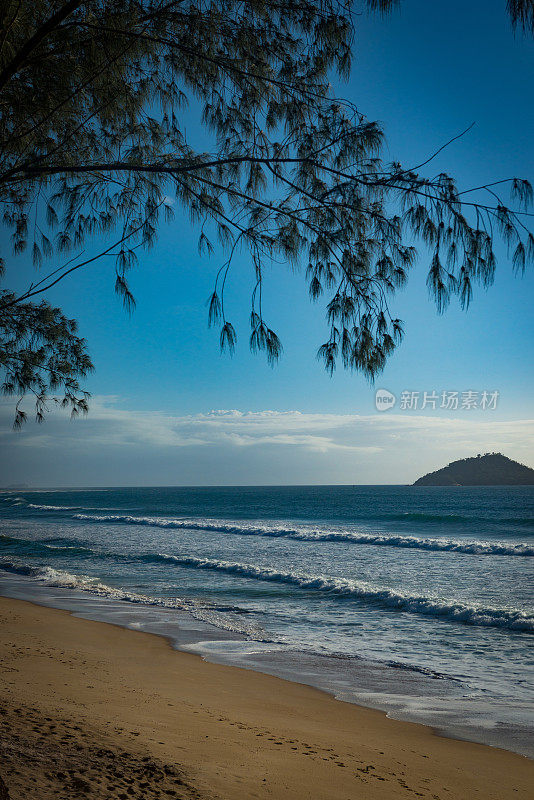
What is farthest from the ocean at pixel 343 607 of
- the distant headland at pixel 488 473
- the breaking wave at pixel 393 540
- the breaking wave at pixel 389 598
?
the distant headland at pixel 488 473

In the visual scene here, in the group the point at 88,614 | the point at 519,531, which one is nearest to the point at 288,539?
the point at 519,531

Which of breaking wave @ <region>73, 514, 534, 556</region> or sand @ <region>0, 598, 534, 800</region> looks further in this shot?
breaking wave @ <region>73, 514, 534, 556</region>

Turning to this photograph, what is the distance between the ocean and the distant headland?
5261 inches

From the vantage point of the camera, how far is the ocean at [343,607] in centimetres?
681

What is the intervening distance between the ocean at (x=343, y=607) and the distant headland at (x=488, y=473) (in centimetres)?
13362

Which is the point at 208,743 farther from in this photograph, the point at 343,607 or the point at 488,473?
the point at 488,473

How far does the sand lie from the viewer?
3.30 m

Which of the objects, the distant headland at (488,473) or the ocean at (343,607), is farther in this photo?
the distant headland at (488,473)

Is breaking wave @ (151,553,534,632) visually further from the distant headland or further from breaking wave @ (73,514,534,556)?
the distant headland

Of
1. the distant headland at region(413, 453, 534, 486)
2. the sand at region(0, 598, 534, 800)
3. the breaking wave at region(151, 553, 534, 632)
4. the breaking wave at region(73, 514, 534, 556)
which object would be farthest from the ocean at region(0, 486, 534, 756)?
the distant headland at region(413, 453, 534, 486)

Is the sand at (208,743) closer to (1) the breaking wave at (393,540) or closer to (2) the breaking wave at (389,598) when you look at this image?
(2) the breaking wave at (389,598)

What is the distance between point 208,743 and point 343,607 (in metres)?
8.52

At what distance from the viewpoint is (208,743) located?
4.29 meters

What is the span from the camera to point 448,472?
161500 millimetres
